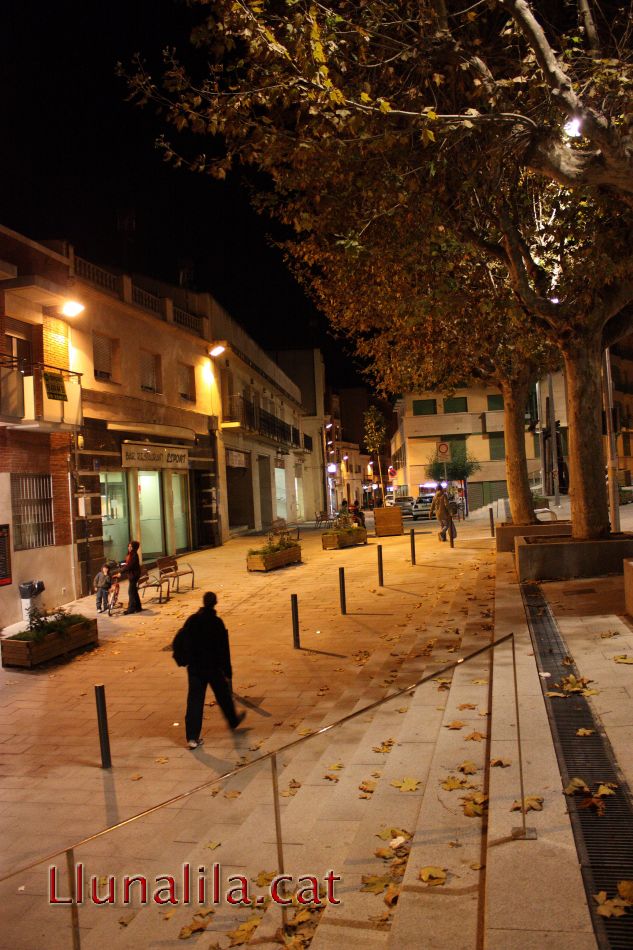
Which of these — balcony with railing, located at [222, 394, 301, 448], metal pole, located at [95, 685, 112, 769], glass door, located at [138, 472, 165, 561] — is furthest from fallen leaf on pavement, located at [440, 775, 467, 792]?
balcony with railing, located at [222, 394, 301, 448]

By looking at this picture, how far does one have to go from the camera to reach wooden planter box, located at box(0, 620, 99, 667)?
9.41 metres

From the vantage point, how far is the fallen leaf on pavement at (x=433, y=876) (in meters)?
3.28

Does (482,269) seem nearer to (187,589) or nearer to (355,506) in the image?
(187,589)

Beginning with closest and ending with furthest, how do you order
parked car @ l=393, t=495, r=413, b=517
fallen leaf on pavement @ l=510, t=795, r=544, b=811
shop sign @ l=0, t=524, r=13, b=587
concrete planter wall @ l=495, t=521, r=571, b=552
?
fallen leaf on pavement @ l=510, t=795, r=544, b=811 < shop sign @ l=0, t=524, r=13, b=587 < concrete planter wall @ l=495, t=521, r=571, b=552 < parked car @ l=393, t=495, r=413, b=517

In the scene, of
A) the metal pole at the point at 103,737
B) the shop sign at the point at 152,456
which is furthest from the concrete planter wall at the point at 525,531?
the metal pole at the point at 103,737

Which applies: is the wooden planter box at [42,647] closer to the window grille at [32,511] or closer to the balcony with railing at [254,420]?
the window grille at [32,511]

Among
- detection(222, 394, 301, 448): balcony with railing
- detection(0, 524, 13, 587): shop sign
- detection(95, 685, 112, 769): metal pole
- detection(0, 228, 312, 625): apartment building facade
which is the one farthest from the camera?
detection(222, 394, 301, 448): balcony with railing

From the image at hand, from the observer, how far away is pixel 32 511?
13.9 metres

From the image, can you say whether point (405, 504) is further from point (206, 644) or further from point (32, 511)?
point (206, 644)

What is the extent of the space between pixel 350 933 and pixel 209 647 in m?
3.73

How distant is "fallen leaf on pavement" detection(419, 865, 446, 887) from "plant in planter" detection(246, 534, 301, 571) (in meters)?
14.4

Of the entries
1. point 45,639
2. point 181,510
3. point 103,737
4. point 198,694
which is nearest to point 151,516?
point 181,510

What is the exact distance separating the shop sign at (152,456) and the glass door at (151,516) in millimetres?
521

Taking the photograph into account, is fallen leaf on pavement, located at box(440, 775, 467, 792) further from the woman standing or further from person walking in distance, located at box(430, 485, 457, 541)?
person walking in distance, located at box(430, 485, 457, 541)
